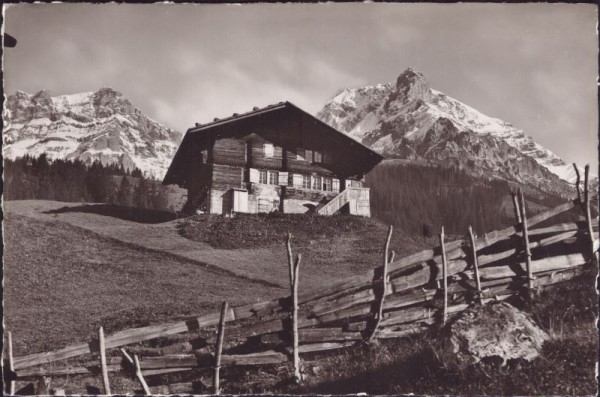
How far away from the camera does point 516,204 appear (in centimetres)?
936

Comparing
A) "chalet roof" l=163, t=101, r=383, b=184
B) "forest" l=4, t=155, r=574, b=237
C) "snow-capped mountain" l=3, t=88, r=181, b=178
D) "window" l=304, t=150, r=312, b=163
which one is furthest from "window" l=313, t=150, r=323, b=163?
"forest" l=4, t=155, r=574, b=237

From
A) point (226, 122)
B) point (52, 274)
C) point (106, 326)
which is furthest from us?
point (226, 122)

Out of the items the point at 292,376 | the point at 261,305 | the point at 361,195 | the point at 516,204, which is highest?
the point at 361,195

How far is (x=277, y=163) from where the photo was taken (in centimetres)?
3219

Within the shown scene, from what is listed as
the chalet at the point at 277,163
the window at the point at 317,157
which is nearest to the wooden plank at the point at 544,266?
the chalet at the point at 277,163

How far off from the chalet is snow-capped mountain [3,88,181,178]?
581cm

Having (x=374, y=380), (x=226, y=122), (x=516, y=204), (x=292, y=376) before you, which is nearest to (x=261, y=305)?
(x=292, y=376)

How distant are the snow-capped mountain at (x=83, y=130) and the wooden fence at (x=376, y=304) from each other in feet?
13.6

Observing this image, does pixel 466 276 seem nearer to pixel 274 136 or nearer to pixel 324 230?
pixel 324 230

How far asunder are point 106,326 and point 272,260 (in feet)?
28.4

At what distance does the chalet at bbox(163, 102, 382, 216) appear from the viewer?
30.6 m

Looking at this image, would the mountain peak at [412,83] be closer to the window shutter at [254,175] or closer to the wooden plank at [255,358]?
the wooden plank at [255,358]

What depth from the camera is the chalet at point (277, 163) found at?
30.6m

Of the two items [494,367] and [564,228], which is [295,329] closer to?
[494,367]
